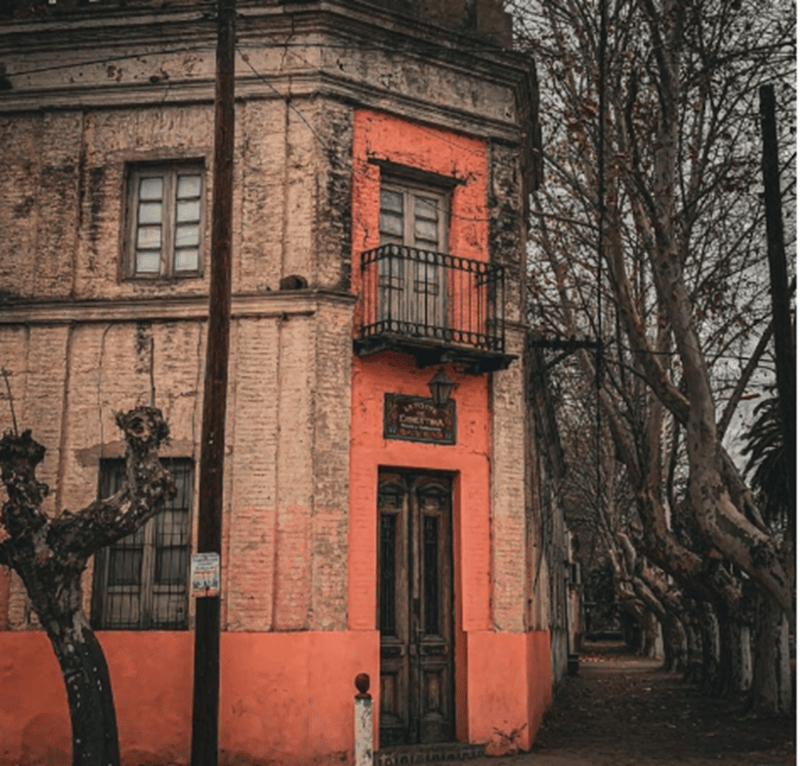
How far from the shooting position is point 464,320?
14766 millimetres

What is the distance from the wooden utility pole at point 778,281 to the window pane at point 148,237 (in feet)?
26.4

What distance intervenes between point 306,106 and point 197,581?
715cm

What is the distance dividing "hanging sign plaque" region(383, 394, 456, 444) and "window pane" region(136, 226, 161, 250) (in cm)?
379

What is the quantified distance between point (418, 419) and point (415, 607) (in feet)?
8.22

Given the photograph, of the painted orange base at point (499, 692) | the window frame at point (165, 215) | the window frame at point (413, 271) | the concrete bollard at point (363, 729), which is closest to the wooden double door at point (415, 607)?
the painted orange base at point (499, 692)

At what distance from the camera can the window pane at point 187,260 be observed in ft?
46.6

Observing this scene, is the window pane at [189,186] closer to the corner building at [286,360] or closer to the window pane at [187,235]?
the corner building at [286,360]

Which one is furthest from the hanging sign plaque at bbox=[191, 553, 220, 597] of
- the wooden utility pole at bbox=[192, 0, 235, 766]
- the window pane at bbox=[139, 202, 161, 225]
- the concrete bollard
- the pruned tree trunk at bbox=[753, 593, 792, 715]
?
the pruned tree trunk at bbox=[753, 593, 792, 715]

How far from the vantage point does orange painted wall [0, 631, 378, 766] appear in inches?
496

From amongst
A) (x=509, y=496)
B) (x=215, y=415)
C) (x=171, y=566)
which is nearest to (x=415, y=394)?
(x=509, y=496)

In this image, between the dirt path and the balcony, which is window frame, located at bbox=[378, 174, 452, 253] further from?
the dirt path

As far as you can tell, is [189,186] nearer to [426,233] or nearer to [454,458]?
[426,233]

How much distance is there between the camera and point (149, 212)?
1452 cm

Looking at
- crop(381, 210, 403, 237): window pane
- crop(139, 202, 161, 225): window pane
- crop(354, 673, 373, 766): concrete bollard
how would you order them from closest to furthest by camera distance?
crop(354, 673, 373, 766): concrete bollard < crop(139, 202, 161, 225): window pane < crop(381, 210, 403, 237): window pane
